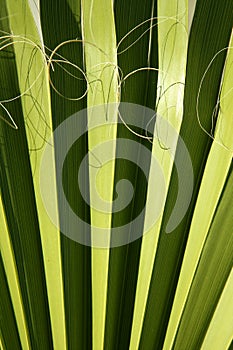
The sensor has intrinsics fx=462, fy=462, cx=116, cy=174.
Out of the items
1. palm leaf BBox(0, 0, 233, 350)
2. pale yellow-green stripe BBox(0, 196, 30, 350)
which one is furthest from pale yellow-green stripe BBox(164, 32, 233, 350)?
pale yellow-green stripe BBox(0, 196, 30, 350)

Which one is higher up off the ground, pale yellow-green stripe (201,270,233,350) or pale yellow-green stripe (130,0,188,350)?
pale yellow-green stripe (130,0,188,350)

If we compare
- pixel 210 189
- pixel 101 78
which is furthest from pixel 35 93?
pixel 210 189

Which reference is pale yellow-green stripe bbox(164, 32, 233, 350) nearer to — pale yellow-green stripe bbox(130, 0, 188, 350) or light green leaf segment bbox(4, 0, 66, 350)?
pale yellow-green stripe bbox(130, 0, 188, 350)

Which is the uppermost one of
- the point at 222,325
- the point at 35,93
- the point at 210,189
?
the point at 35,93

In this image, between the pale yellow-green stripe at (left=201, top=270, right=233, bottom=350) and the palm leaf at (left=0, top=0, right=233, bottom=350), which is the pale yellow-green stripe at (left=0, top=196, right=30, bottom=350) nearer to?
the palm leaf at (left=0, top=0, right=233, bottom=350)

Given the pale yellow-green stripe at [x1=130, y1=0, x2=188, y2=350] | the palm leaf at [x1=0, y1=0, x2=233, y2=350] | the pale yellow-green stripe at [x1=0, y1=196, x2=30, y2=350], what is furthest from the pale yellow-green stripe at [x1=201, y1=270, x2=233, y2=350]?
the pale yellow-green stripe at [x1=0, y1=196, x2=30, y2=350]

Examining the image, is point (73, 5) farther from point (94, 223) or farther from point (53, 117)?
point (94, 223)

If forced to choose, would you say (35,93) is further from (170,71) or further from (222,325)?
(222,325)
